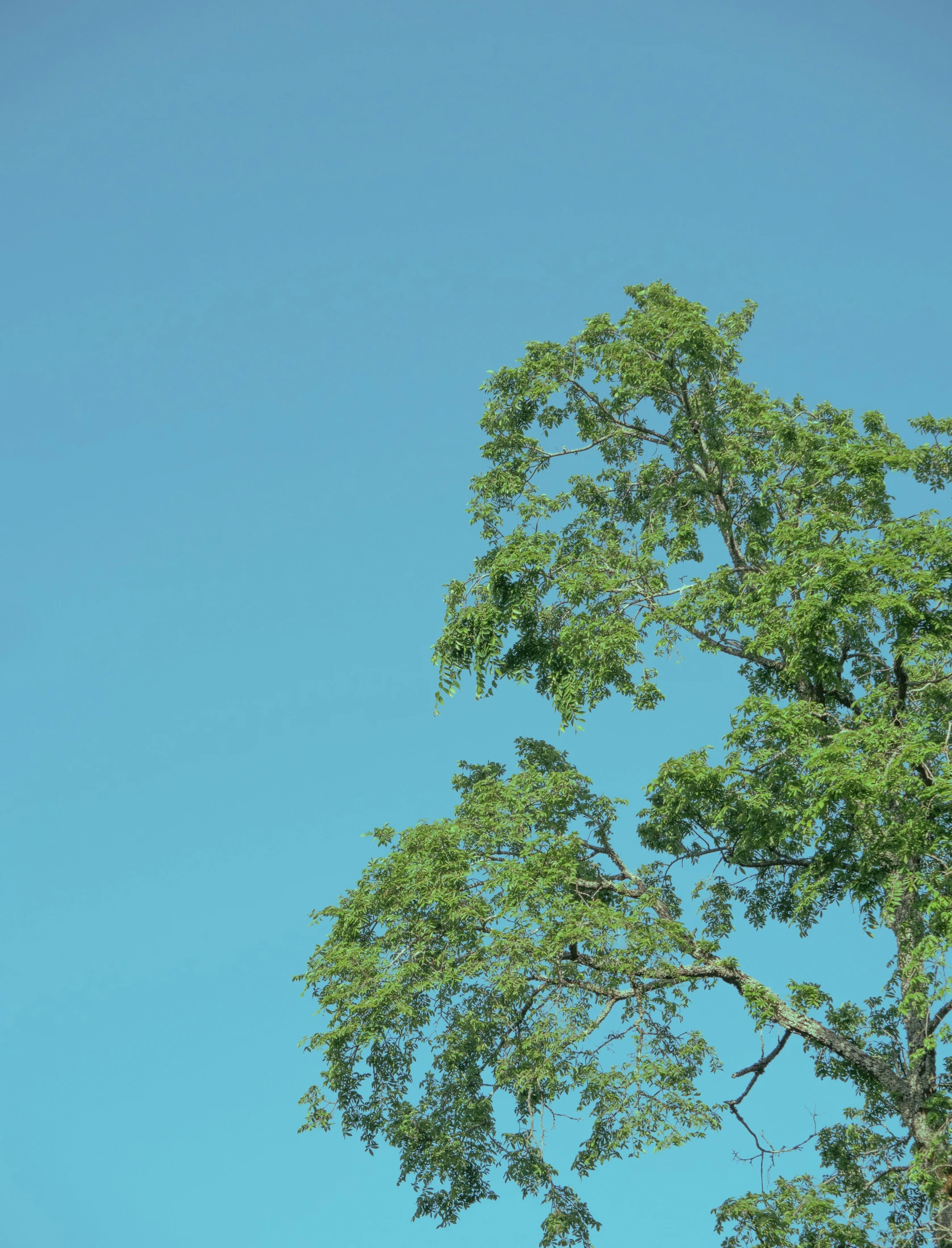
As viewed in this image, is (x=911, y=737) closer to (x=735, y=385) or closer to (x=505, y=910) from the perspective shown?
(x=505, y=910)

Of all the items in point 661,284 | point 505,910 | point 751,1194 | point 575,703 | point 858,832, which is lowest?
point 751,1194

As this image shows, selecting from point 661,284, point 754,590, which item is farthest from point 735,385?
point 754,590

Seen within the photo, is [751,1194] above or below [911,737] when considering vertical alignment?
below

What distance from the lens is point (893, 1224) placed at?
13.5 metres

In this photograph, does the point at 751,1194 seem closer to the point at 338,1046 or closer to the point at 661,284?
the point at 338,1046

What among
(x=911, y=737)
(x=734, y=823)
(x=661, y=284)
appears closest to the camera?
(x=911, y=737)

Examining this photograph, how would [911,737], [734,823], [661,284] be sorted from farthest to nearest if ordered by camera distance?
[661,284]
[734,823]
[911,737]

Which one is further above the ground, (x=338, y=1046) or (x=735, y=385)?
(x=735, y=385)

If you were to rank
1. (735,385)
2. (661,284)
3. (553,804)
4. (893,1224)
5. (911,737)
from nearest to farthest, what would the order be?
(911,737)
(893,1224)
(553,804)
(735,385)
(661,284)

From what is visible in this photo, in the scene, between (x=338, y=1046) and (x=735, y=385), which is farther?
(x=735, y=385)

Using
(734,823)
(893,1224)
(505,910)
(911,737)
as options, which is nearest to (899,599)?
(911,737)

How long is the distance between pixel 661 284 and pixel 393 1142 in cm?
1350

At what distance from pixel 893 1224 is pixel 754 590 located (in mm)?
7939

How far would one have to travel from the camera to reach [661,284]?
19062 mm
